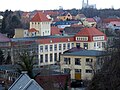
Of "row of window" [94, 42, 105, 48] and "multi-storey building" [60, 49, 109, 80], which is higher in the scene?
"multi-storey building" [60, 49, 109, 80]

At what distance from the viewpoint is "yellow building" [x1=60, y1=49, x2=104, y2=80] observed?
28631mm

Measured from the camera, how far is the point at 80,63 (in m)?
29.8

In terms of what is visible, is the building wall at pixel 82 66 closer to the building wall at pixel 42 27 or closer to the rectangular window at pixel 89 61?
A: the rectangular window at pixel 89 61

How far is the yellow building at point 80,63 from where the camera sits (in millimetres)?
28631

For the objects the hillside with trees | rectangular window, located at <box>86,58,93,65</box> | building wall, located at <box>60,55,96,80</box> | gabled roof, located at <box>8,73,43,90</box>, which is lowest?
building wall, located at <box>60,55,96,80</box>

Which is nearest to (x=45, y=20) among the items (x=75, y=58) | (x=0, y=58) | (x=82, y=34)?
(x=82, y=34)

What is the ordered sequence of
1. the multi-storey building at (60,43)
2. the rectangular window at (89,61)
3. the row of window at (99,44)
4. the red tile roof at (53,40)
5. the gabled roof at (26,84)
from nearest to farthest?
the gabled roof at (26,84)
the rectangular window at (89,61)
the multi-storey building at (60,43)
the red tile roof at (53,40)
the row of window at (99,44)

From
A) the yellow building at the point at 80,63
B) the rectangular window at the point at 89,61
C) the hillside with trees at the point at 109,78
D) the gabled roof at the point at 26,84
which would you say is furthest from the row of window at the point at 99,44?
the hillside with trees at the point at 109,78

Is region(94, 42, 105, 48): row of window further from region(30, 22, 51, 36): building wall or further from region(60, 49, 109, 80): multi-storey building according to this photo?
region(60, 49, 109, 80): multi-storey building

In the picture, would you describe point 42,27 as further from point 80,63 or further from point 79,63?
point 80,63

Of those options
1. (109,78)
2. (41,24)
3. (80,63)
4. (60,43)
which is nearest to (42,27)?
(41,24)

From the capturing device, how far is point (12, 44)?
123 feet

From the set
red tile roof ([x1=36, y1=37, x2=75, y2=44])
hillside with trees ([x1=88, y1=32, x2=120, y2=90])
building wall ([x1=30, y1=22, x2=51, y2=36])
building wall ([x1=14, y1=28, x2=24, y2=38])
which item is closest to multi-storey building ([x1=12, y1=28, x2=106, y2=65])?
red tile roof ([x1=36, y1=37, x2=75, y2=44])

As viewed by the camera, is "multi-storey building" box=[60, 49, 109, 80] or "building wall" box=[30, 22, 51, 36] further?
"building wall" box=[30, 22, 51, 36]
